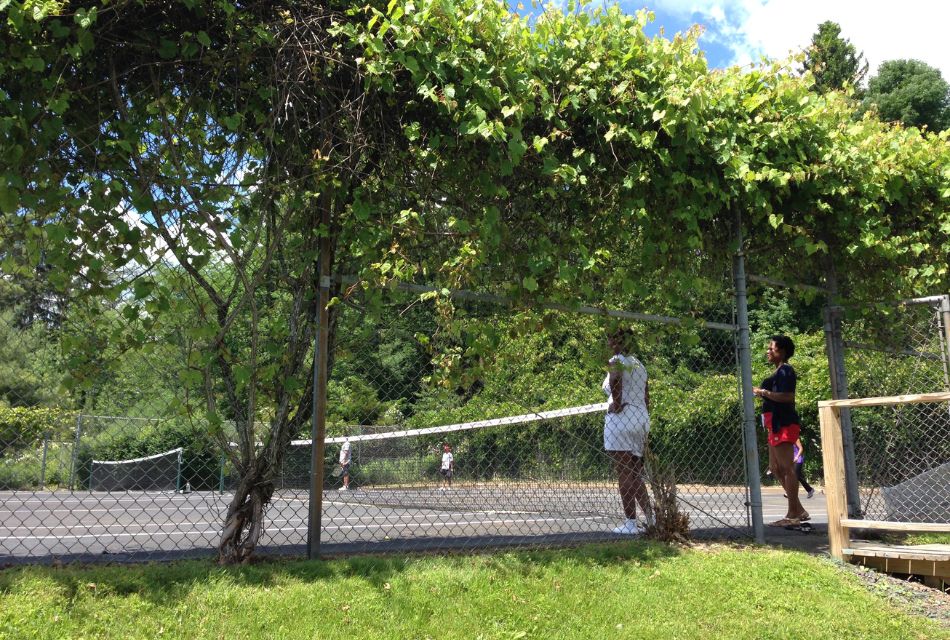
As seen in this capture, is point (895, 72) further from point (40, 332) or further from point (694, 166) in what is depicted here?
point (40, 332)

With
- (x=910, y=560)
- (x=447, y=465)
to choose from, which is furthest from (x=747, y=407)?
(x=447, y=465)

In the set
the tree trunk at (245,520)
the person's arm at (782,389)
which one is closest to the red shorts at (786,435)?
the person's arm at (782,389)

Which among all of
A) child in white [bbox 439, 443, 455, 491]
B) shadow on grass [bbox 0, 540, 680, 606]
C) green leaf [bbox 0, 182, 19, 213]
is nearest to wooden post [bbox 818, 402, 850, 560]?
shadow on grass [bbox 0, 540, 680, 606]

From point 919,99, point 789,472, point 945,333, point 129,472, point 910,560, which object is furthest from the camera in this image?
point 919,99

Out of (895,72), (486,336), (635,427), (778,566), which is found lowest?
(778,566)

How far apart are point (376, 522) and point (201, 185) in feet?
14.1

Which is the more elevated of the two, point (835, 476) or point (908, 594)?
point (835, 476)

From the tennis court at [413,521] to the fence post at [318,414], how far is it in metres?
0.46

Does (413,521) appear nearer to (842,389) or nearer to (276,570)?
(276,570)

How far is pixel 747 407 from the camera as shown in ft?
19.2

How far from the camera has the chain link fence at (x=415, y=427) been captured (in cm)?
418

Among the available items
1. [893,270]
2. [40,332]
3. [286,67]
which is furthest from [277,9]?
[893,270]

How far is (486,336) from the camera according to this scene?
15.4 ft

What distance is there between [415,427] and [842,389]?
3753mm
